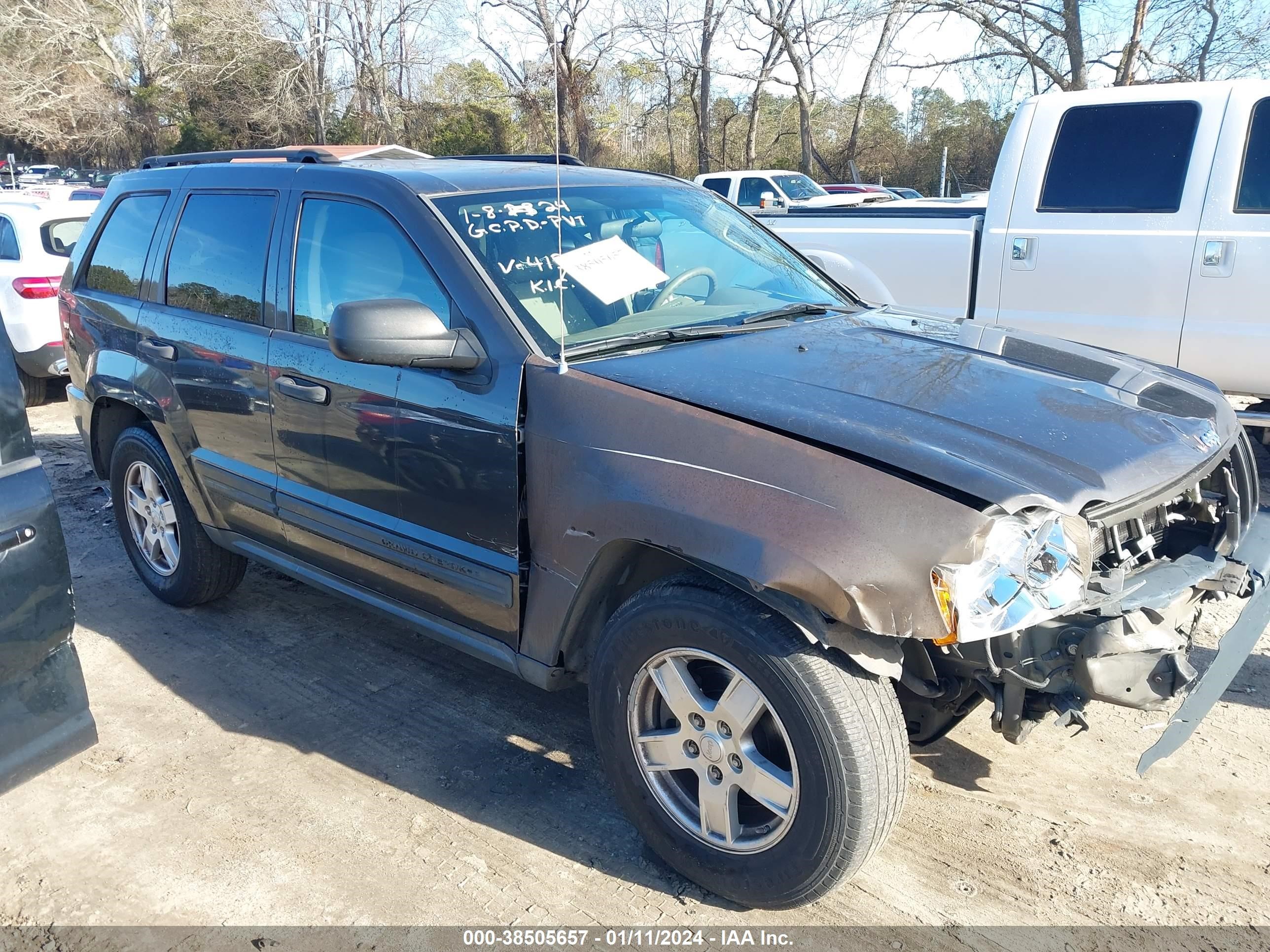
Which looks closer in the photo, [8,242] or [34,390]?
[8,242]

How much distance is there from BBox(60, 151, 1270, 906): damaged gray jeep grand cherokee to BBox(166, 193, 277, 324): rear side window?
0.06 feet

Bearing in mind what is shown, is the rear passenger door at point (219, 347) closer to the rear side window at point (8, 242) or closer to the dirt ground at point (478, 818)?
the dirt ground at point (478, 818)

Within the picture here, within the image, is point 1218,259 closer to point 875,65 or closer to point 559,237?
point 559,237

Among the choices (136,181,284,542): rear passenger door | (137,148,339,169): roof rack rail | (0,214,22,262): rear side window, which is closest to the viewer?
(136,181,284,542): rear passenger door

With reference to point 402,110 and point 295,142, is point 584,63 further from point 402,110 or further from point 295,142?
point 295,142

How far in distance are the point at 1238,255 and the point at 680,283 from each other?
12.2ft

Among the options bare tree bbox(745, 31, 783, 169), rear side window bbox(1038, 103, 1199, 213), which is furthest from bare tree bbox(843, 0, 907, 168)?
rear side window bbox(1038, 103, 1199, 213)

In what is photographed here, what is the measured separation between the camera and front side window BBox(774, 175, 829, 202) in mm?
17625

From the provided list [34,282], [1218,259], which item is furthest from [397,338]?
[34,282]

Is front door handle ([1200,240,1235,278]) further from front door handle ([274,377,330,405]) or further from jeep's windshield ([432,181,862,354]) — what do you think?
front door handle ([274,377,330,405])

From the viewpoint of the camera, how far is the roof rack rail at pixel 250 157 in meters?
3.96

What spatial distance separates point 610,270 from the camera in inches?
129

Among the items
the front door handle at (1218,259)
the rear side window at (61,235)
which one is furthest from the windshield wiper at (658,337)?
→ the rear side window at (61,235)

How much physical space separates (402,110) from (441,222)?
32983 mm
